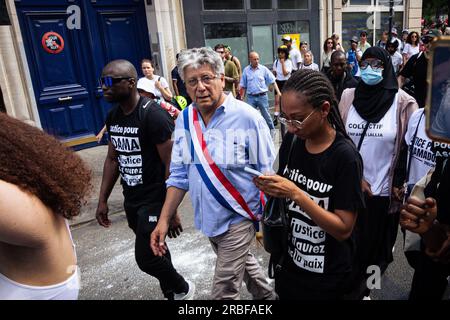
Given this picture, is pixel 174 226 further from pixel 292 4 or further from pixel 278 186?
pixel 292 4

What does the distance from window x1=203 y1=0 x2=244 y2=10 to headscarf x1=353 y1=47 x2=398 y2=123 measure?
7.08 m

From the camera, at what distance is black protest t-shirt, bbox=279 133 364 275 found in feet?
5.64

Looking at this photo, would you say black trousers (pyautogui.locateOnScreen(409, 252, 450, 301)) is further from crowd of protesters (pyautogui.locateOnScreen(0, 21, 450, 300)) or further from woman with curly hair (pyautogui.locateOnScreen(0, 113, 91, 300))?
woman with curly hair (pyautogui.locateOnScreen(0, 113, 91, 300))

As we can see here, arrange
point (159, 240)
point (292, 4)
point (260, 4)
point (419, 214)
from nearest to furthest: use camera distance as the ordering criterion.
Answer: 1. point (419, 214)
2. point (159, 240)
3. point (260, 4)
4. point (292, 4)

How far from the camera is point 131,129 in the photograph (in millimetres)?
2730

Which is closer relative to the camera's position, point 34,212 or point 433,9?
point 34,212

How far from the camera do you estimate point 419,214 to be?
1.42 metres

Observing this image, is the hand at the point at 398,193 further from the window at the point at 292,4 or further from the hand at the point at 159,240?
the window at the point at 292,4

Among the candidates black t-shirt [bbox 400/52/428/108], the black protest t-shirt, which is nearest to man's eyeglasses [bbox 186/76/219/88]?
the black protest t-shirt

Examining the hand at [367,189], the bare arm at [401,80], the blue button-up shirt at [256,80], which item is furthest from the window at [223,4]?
the hand at [367,189]

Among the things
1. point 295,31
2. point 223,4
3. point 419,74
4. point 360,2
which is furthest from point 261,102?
point 360,2

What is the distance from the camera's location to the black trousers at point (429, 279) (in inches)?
85.6

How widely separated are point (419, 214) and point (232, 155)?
3.61 ft

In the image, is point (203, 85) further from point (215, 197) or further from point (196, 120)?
point (215, 197)
